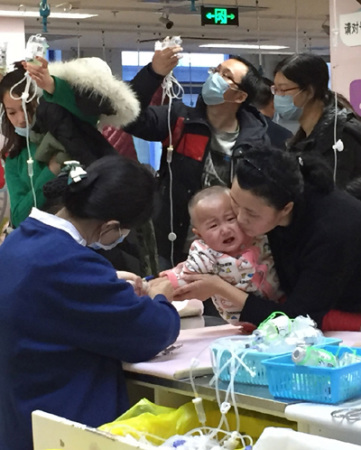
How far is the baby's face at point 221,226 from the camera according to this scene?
121 inches

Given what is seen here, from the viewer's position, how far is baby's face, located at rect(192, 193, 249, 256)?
10.1 feet

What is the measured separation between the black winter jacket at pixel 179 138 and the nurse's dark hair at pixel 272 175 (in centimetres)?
102

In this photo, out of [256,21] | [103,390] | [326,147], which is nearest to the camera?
[103,390]

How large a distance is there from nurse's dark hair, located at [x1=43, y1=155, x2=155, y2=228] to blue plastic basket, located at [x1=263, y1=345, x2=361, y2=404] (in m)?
0.70

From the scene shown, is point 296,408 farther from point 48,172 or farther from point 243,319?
point 48,172

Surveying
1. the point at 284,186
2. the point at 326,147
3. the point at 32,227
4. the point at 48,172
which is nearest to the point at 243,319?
the point at 284,186

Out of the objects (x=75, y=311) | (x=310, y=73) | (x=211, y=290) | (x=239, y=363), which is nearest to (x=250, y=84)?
(x=310, y=73)

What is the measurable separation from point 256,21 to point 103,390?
24.8 ft

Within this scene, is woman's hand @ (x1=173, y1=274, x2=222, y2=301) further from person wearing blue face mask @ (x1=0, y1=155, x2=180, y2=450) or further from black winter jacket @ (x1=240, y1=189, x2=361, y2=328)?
person wearing blue face mask @ (x1=0, y1=155, x2=180, y2=450)

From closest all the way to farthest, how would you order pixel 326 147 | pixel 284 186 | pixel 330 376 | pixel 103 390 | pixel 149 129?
pixel 330 376, pixel 103 390, pixel 284 186, pixel 326 147, pixel 149 129

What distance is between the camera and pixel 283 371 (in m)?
2.13

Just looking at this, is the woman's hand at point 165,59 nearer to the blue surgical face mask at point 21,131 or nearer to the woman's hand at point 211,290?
the blue surgical face mask at point 21,131

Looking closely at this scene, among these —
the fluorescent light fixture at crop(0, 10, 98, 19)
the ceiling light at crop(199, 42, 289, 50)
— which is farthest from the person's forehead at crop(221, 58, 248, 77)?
the ceiling light at crop(199, 42, 289, 50)

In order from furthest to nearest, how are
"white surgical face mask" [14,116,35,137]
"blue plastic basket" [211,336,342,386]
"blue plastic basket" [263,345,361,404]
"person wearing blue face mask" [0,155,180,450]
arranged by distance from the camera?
"white surgical face mask" [14,116,35,137]
"person wearing blue face mask" [0,155,180,450]
"blue plastic basket" [211,336,342,386]
"blue plastic basket" [263,345,361,404]
